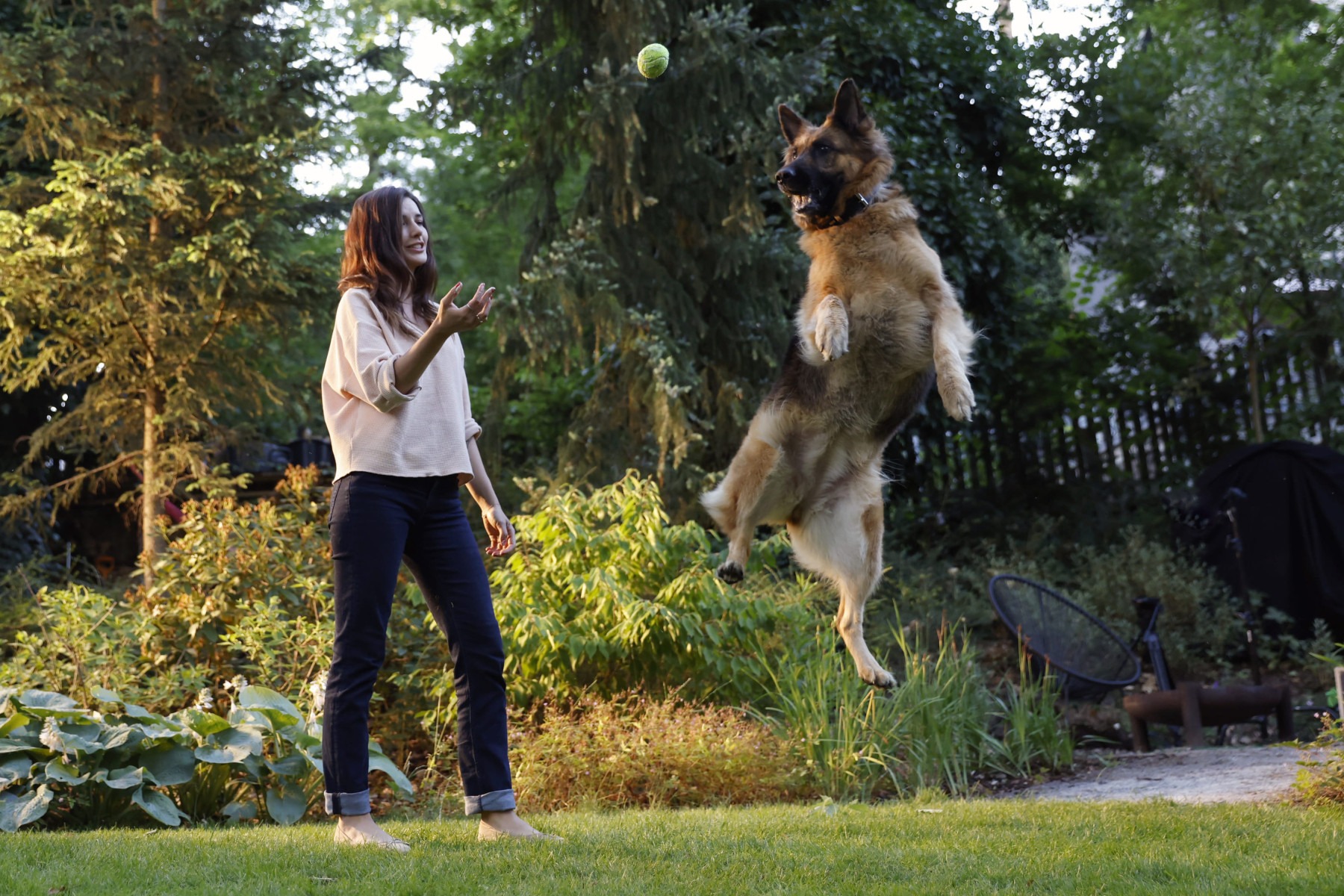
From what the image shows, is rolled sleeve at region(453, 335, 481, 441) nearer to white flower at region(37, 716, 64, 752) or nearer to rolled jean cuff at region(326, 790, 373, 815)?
rolled jean cuff at region(326, 790, 373, 815)

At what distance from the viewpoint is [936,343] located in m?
2.34

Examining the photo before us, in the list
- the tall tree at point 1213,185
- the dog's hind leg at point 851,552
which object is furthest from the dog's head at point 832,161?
the tall tree at point 1213,185

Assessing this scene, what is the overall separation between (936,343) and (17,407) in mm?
9568

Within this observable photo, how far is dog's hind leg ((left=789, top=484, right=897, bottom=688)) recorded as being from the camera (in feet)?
8.76

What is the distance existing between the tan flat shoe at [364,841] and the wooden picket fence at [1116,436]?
25.9 ft

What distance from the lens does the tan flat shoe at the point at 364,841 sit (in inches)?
127

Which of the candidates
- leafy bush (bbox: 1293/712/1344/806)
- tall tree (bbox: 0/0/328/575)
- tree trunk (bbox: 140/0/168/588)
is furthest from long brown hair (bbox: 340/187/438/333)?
tree trunk (bbox: 140/0/168/588)

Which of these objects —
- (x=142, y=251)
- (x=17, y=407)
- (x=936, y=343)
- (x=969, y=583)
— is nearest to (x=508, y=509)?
(x=142, y=251)

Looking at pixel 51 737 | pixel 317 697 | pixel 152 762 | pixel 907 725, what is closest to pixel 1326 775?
pixel 907 725

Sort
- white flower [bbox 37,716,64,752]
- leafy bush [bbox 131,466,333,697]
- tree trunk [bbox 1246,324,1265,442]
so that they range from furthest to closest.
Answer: tree trunk [bbox 1246,324,1265,442] → leafy bush [bbox 131,466,333,697] → white flower [bbox 37,716,64,752]

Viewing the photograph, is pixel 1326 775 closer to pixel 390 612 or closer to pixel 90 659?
pixel 390 612

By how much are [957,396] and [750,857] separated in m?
1.76

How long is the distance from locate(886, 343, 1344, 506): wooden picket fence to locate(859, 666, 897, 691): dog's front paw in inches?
315

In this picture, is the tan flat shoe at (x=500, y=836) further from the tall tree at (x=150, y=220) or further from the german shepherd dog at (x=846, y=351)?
the tall tree at (x=150, y=220)
